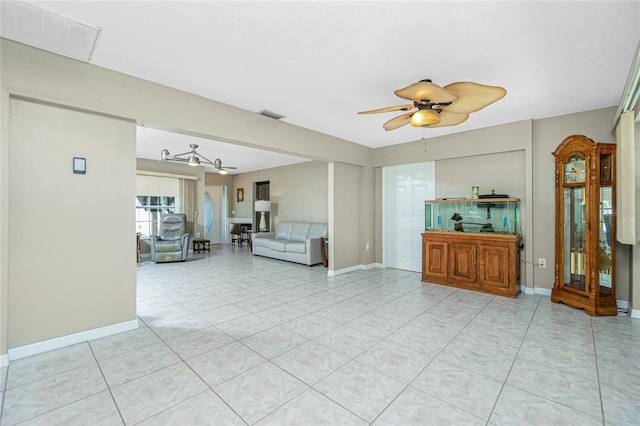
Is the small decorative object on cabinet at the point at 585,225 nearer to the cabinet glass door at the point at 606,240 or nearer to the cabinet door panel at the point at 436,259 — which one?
the cabinet glass door at the point at 606,240

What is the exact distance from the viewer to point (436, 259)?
459cm

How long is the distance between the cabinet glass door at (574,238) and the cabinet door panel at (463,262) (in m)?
1.02

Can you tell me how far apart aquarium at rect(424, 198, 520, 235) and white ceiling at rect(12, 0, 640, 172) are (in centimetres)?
150

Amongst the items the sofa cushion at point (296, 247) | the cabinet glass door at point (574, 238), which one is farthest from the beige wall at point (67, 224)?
the cabinet glass door at point (574, 238)

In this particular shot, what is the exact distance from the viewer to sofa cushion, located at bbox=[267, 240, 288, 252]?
258 inches

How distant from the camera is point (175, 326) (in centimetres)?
289

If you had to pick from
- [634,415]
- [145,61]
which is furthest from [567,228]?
[145,61]

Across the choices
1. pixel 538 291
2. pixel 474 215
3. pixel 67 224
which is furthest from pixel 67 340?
pixel 538 291

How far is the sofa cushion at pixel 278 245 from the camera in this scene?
6.56m

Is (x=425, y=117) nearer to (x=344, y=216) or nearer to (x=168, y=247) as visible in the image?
(x=344, y=216)

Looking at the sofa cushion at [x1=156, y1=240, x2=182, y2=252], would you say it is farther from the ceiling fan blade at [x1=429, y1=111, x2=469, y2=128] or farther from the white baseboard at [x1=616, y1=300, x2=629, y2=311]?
the white baseboard at [x1=616, y1=300, x2=629, y2=311]

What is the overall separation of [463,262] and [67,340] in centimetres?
475

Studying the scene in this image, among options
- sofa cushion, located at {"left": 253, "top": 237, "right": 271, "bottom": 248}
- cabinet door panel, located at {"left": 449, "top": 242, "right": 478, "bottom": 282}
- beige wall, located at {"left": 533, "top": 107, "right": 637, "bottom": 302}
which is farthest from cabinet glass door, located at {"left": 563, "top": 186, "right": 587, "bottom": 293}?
sofa cushion, located at {"left": 253, "top": 237, "right": 271, "bottom": 248}

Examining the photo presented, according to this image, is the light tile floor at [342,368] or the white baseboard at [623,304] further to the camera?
the white baseboard at [623,304]
